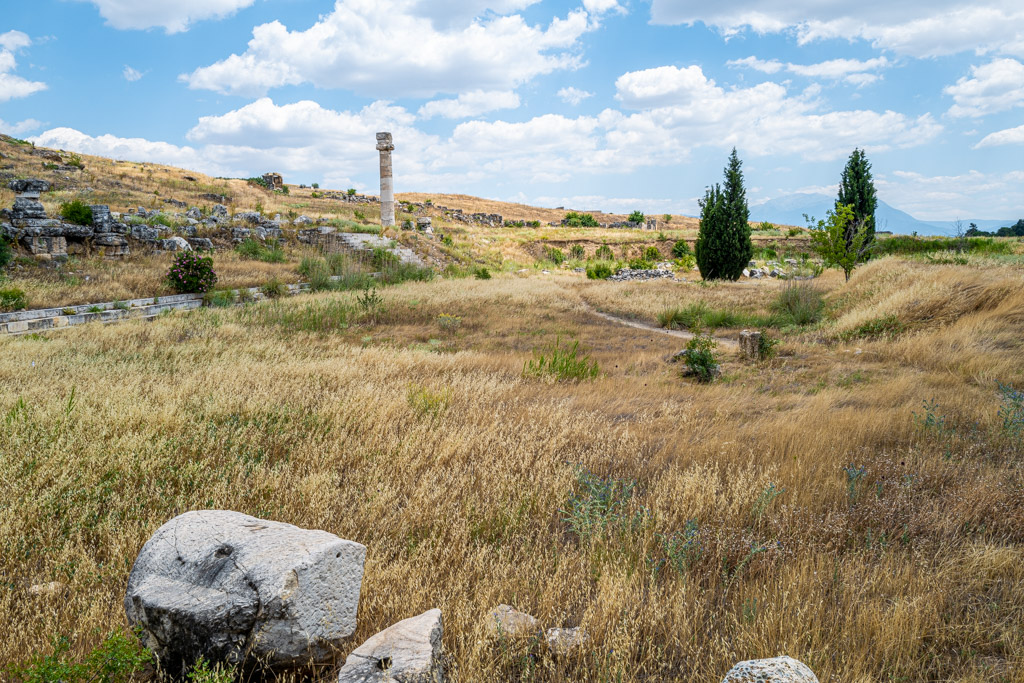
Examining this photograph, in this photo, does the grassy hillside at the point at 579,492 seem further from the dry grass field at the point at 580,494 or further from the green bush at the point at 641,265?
the green bush at the point at 641,265

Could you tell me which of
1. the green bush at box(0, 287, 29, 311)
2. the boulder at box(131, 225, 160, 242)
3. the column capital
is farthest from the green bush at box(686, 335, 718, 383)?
the column capital

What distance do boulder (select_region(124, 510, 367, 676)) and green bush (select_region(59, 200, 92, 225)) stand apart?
21912 mm

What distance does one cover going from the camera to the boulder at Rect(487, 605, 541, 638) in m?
2.61

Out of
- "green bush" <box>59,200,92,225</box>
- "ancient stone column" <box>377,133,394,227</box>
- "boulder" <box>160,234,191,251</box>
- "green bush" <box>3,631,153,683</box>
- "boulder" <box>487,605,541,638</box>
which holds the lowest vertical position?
"boulder" <box>487,605,541,638</box>

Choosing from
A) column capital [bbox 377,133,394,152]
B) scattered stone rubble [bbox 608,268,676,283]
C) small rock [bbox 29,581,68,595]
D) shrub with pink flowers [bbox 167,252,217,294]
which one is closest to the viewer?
small rock [bbox 29,581,68,595]

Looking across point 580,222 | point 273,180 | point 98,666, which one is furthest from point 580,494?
point 580,222

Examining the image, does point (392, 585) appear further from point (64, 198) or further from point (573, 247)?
point (573, 247)

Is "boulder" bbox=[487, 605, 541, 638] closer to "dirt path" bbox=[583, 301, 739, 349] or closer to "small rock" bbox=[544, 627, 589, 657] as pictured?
"small rock" bbox=[544, 627, 589, 657]

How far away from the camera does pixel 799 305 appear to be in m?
15.3

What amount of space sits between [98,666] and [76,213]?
22394 mm

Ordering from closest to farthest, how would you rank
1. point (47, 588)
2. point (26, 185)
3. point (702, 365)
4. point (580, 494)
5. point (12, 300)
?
point (47, 588), point (580, 494), point (702, 365), point (12, 300), point (26, 185)

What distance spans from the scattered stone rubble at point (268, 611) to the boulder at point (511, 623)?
57 mm

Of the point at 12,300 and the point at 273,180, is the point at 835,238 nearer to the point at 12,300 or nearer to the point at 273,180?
the point at 12,300

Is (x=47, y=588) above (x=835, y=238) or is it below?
below
